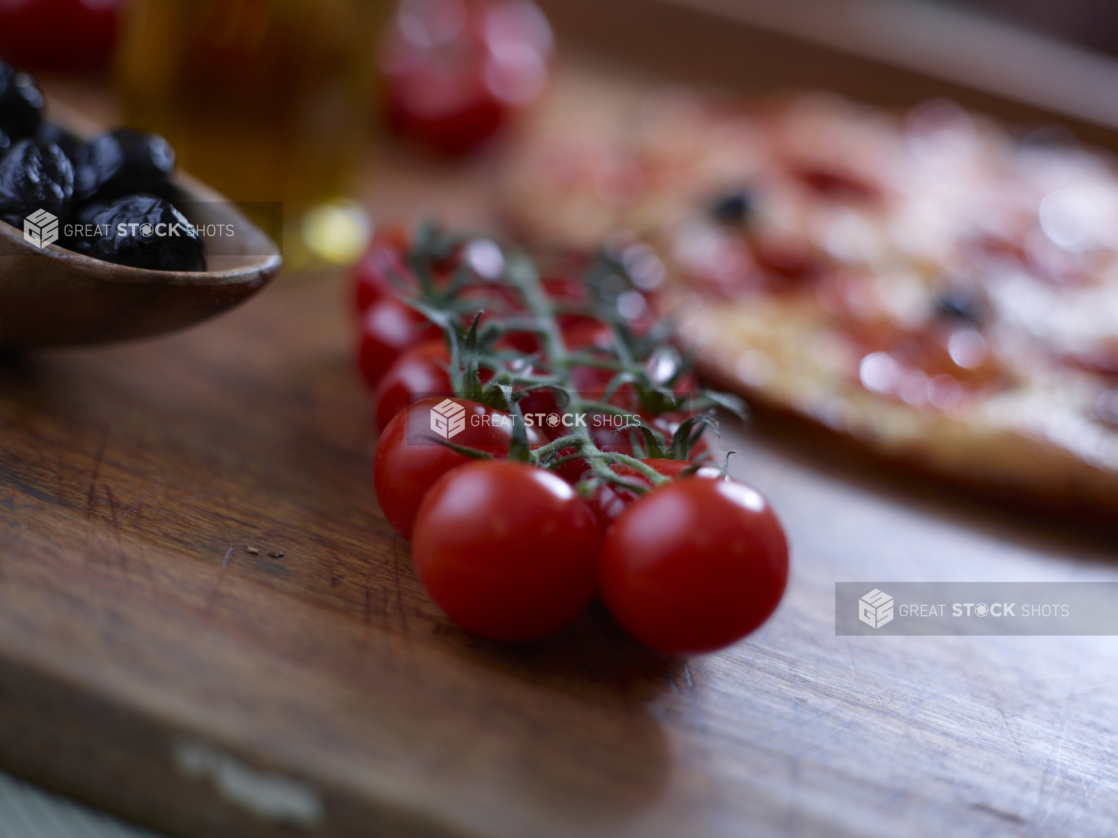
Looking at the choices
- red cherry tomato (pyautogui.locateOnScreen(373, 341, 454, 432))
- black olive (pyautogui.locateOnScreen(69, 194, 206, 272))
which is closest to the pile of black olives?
black olive (pyautogui.locateOnScreen(69, 194, 206, 272))

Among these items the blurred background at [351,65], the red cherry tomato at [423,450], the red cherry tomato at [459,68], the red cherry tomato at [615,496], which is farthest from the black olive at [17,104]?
the red cherry tomato at [459,68]

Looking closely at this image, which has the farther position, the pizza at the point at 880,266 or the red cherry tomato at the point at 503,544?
the pizza at the point at 880,266

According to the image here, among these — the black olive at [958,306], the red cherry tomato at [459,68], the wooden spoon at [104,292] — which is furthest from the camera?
the red cherry tomato at [459,68]

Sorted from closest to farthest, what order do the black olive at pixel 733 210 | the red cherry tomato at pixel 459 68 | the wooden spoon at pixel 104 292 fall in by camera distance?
the wooden spoon at pixel 104 292, the black olive at pixel 733 210, the red cherry tomato at pixel 459 68

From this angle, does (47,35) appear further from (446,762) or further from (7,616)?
(446,762)

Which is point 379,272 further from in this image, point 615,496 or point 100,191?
point 615,496

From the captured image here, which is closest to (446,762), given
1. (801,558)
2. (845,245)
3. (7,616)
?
(7,616)

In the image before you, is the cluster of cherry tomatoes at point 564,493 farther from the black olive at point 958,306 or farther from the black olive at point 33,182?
the black olive at point 958,306
